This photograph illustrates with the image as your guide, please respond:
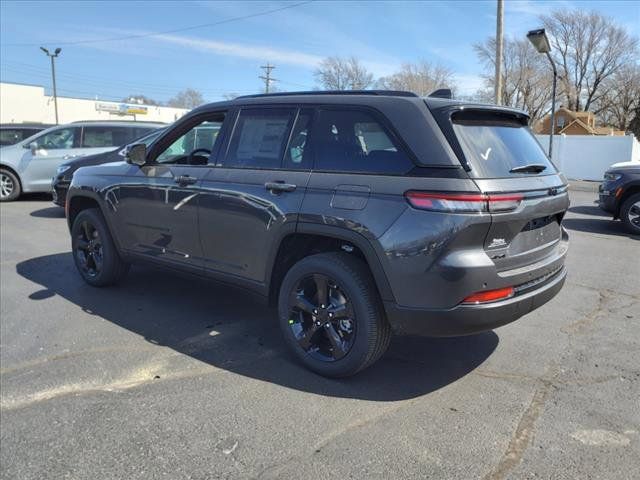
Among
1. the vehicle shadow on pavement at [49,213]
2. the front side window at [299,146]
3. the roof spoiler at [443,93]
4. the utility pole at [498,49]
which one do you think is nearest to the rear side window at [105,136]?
the vehicle shadow on pavement at [49,213]

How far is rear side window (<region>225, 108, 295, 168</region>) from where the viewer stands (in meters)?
3.92

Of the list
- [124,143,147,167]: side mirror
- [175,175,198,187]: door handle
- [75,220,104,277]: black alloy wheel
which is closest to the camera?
[175,175,198,187]: door handle

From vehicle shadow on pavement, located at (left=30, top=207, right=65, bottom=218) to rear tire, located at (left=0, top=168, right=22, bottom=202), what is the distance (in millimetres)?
1586

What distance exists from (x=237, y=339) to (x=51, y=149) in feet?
32.9

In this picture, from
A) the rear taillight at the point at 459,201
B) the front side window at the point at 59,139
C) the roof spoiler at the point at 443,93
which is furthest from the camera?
the front side window at the point at 59,139

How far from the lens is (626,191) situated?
9.20 m

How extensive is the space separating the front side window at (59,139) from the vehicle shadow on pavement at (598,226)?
10.4 m

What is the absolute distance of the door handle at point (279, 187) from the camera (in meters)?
3.66

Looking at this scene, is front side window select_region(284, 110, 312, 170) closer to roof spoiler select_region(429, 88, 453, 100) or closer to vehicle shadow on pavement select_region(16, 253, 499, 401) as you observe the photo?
roof spoiler select_region(429, 88, 453, 100)

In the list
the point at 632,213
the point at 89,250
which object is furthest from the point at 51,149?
the point at 632,213

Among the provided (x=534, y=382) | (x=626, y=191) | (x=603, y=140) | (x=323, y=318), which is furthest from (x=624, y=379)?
(x=603, y=140)

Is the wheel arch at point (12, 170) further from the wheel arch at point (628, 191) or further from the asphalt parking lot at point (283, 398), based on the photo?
the wheel arch at point (628, 191)

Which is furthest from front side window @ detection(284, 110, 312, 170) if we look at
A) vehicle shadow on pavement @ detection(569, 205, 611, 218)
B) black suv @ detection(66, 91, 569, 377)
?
vehicle shadow on pavement @ detection(569, 205, 611, 218)

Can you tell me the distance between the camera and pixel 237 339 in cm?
435
